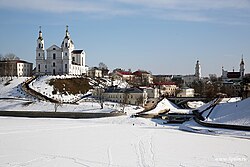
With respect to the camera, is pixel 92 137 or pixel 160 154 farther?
pixel 92 137

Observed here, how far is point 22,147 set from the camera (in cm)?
2014

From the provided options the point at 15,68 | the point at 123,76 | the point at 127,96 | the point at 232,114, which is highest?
the point at 15,68

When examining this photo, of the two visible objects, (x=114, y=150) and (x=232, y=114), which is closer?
(x=114, y=150)

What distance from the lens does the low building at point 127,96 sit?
192 feet

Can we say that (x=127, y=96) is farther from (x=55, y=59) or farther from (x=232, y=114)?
(x=232, y=114)

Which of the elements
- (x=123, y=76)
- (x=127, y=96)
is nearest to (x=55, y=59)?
(x=127, y=96)

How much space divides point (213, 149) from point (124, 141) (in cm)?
580

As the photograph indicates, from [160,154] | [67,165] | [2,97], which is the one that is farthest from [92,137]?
[2,97]

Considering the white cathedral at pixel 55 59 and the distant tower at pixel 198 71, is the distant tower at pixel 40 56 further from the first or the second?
the distant tower at pixel 198 71

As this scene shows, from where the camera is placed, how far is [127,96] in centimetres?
5966

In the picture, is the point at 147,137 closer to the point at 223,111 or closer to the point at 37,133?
the point at 37,133

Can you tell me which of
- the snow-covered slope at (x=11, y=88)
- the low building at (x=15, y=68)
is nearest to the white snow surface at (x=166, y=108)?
the snow-covered slope at (x=11, y=88)

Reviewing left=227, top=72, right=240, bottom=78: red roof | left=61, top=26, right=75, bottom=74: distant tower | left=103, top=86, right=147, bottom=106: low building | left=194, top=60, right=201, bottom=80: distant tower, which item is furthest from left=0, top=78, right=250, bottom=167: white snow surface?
left=194, top=60, right=201, bottom=80: distant tower

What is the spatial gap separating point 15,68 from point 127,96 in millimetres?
35625
